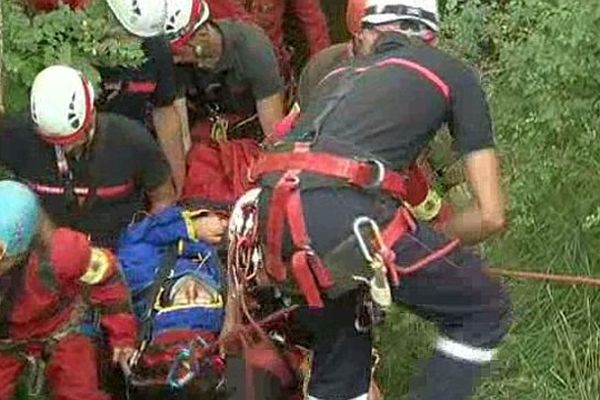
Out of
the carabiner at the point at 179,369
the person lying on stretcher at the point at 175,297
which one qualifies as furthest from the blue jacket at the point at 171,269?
the carabiner at the point at 179,369

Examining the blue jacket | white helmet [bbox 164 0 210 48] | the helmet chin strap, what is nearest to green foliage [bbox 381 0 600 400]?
the blue jacket

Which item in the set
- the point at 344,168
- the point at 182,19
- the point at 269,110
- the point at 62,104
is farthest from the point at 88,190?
the point at 344,168

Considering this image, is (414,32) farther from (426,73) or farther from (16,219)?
(16,219)

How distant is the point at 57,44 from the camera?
577 centimetres

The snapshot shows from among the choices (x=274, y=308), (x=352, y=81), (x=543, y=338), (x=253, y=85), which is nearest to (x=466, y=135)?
(x=352, y=81)

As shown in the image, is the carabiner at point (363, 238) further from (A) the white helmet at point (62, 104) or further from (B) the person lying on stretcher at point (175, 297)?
(A) the white helmet at point (62, 104)

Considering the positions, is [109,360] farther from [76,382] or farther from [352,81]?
[352,81]

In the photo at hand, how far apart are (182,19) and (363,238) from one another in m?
2.17

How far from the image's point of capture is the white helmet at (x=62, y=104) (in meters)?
5.59

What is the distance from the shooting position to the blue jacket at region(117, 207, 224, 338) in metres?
5.66

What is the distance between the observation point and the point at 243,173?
623cm

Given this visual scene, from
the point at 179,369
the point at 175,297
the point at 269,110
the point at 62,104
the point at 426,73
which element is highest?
the point at 426,73

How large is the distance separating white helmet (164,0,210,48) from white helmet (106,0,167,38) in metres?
0.05

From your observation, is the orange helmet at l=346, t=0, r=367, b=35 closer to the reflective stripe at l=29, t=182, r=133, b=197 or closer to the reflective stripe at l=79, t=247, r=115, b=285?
the reflective stripe at l=79, t=247, r=115, b=285
